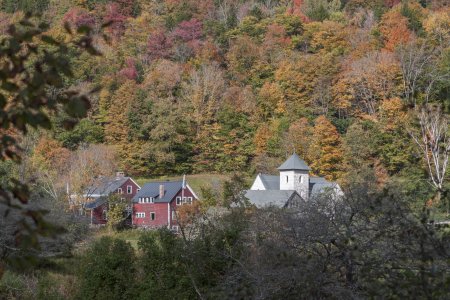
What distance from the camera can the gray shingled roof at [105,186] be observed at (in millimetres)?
40781

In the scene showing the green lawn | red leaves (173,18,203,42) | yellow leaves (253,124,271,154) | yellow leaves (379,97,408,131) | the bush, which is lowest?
the bush

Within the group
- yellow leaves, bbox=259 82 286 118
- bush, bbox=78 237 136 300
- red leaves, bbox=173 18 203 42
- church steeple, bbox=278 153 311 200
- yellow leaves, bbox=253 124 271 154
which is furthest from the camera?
red leaves, bbox=173 18 203 42

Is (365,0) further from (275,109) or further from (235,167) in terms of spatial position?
(235,167)

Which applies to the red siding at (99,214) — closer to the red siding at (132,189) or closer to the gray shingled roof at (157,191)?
the red siding at (132,189)

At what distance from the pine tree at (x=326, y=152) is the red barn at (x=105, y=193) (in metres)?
11.4

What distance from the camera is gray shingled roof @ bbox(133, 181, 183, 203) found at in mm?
42906

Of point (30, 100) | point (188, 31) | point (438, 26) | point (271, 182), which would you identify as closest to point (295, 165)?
point (271, 182)

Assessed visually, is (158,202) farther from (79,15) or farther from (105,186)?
(79,15)

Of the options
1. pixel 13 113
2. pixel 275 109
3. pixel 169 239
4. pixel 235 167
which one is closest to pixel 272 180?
pixel 235 167

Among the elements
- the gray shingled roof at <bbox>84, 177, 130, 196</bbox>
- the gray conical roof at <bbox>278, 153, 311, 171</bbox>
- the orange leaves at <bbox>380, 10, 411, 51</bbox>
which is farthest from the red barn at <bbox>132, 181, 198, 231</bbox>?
the orange leaves at <bbox>380, 10, 411, 51</bbox>

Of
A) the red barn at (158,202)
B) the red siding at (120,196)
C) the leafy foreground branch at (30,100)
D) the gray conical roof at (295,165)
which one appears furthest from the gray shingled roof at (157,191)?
the leafy foreground branch at (30,100)

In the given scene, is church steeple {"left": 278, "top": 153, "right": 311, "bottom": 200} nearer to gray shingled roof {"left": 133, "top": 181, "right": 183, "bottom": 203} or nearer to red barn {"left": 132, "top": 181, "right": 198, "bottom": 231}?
red barn {"left": 132, "top": 181, "right": 198, "bottom": 231}

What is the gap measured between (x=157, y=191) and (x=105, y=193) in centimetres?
325

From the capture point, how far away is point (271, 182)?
40844 mm
